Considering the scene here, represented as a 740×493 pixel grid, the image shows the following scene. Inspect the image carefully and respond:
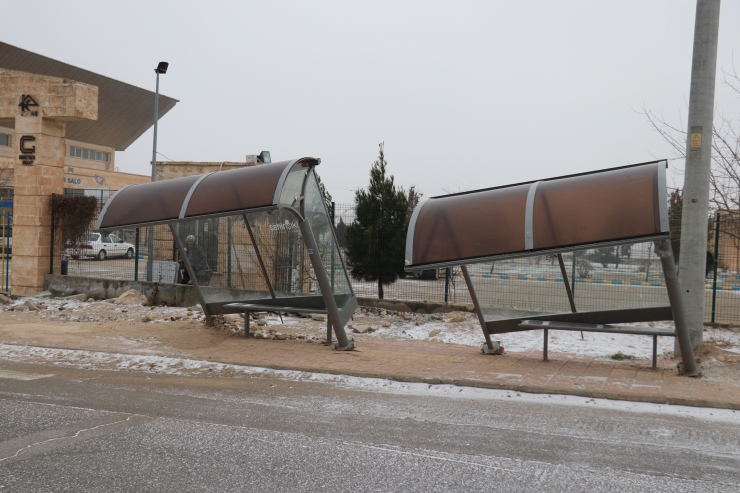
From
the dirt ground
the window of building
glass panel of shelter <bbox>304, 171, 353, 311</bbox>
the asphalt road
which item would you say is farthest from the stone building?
the window of building

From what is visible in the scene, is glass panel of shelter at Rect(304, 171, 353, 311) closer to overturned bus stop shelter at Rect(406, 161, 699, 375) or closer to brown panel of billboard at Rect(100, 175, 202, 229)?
brown panel of billboard at Rect(100, 175, 202, 229)

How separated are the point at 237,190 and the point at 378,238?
6.32 m

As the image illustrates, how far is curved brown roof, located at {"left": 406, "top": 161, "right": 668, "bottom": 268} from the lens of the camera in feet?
23.8

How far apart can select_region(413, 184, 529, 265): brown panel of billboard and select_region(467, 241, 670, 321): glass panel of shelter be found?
0.48 m

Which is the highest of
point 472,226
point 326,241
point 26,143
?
point 26,143

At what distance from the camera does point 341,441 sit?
540 centimetres

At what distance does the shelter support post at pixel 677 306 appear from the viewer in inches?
292

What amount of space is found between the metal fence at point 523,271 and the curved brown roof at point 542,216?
3.00 feet

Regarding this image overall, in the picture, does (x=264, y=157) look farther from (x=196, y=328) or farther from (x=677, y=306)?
(x=677, y=306)

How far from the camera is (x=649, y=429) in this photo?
5.91 m

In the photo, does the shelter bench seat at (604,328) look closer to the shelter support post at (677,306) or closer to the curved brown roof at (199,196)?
the shelter support post at (677,306)

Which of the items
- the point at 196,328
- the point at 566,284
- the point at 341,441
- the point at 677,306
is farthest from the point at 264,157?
the point at 341,441

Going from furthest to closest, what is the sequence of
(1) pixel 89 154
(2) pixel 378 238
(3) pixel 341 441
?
(1) pixel 89 154, (2) pixel 378 238, (3) pixel 341 441

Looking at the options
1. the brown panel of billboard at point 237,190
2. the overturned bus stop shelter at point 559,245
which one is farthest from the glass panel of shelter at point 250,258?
the overturned bus stop shelter at point 559,245
